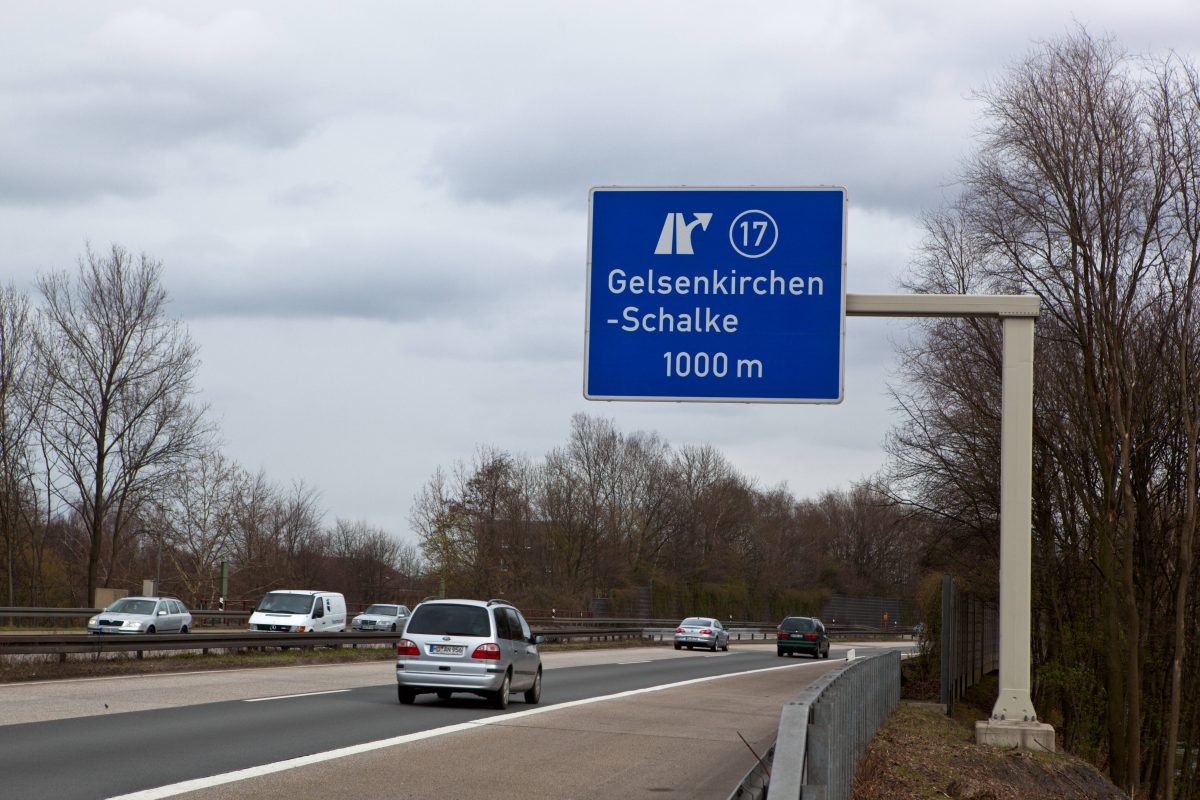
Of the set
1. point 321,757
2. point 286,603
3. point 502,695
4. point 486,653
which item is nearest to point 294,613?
point 286,603

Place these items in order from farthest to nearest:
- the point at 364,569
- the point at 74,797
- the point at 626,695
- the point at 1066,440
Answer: the point at 364,569 → the point at 1066,440 → the point at 626,695 → the point at 74,797

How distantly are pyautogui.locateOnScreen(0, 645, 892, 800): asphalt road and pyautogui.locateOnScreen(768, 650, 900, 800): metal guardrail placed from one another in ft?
4.90

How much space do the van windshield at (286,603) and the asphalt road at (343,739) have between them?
13.4m

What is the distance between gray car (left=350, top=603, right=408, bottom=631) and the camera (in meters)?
47.9

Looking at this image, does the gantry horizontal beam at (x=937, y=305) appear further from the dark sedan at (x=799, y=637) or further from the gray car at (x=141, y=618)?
the dark sedan at (x=799, y=637)

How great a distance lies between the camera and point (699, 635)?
5569 centimetres

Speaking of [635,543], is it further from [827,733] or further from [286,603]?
[827,733]

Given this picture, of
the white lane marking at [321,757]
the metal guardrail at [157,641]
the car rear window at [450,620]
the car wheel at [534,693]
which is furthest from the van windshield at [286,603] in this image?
the car rear window at [450,620]

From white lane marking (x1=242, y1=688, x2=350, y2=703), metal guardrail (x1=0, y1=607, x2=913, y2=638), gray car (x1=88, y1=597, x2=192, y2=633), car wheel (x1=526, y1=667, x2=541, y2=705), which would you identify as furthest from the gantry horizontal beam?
metal guardrail (x1=0, y1=607, x2=913, y2=638)

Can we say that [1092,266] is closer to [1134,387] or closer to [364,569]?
[1134,387]

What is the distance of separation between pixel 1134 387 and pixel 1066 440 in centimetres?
257

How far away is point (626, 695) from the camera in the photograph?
24703mm

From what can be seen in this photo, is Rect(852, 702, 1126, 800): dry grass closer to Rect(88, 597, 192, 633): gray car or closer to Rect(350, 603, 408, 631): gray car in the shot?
Rect(88, 597, 192, 633): gray car

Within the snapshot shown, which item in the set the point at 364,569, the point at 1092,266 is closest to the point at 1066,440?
the point at 1092,266
